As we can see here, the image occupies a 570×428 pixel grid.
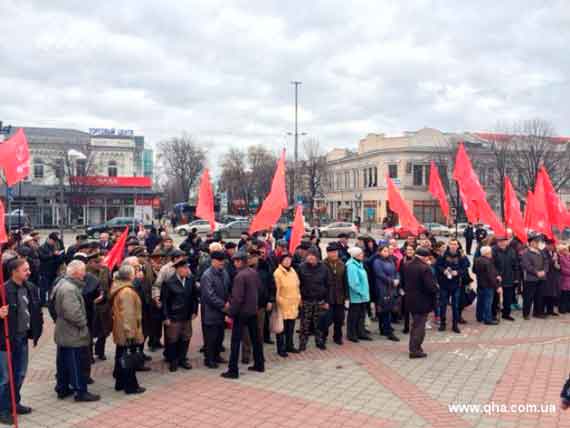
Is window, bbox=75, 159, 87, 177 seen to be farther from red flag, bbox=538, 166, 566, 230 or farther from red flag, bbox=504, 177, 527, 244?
red flag, bbox=538, 166, 566, 230

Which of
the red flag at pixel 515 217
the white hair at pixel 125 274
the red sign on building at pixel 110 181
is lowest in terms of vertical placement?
the white hair at pixel 125 274

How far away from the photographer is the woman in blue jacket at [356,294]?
8609mm

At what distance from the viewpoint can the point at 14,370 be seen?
18.3ft

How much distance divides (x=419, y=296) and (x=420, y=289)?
118mm

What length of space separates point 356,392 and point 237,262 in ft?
8.09

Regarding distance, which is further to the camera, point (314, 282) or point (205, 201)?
point (205, 201)

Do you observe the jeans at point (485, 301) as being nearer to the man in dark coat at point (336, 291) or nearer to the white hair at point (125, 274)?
the man in dark coat at point (336, 291)

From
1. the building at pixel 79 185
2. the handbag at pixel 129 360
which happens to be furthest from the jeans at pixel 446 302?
the building at pixel 79 185

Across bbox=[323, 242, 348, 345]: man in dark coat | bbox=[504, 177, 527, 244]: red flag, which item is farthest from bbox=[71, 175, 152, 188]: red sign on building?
bbox=[323, 242, 348, 345]: man in dark coat

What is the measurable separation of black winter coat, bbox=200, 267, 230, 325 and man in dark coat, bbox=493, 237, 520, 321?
652 centimetres

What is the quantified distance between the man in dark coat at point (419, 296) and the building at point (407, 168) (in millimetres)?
45397

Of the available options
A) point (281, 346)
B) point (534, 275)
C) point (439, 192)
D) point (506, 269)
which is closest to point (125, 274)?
point (281, 346)

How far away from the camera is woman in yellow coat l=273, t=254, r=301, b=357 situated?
25.9 feet

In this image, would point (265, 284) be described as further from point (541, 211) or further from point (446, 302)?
point (541, 211)
